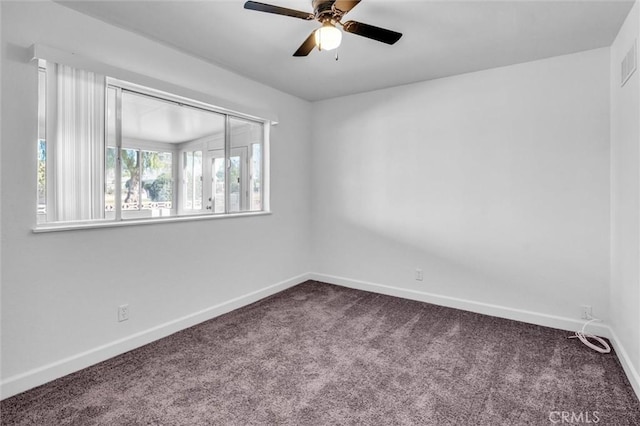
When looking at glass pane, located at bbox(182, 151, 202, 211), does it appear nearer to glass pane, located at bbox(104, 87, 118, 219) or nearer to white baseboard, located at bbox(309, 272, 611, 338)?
glass pane, located at bbox(104, 87, 118, 219)

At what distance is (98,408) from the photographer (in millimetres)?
1873

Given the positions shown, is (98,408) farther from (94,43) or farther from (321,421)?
(94,43)

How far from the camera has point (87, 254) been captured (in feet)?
7.69

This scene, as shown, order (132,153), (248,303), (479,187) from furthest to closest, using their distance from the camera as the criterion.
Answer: (248,303), (479,187), (132,153)

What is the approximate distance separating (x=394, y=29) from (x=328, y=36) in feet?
2.69

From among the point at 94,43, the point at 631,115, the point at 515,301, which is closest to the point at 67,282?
the point at 94,43

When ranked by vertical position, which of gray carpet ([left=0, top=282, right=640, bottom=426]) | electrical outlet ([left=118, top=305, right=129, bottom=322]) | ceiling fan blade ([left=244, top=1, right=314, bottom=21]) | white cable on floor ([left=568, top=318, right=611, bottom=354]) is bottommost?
gray carpet ([left=0, top=282, right=640, bottom=426])

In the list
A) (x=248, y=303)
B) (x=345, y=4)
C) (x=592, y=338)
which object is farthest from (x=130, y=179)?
(x=592, y=338)

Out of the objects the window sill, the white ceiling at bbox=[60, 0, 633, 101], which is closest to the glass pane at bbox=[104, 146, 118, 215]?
the window sill

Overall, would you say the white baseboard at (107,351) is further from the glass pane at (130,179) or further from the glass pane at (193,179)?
the glass pane at (193,179)

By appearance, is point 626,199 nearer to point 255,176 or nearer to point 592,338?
point 592,338

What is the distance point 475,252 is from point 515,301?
601 mm

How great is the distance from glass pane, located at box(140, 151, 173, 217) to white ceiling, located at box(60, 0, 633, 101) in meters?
1.17

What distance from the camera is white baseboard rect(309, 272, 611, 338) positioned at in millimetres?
2941
